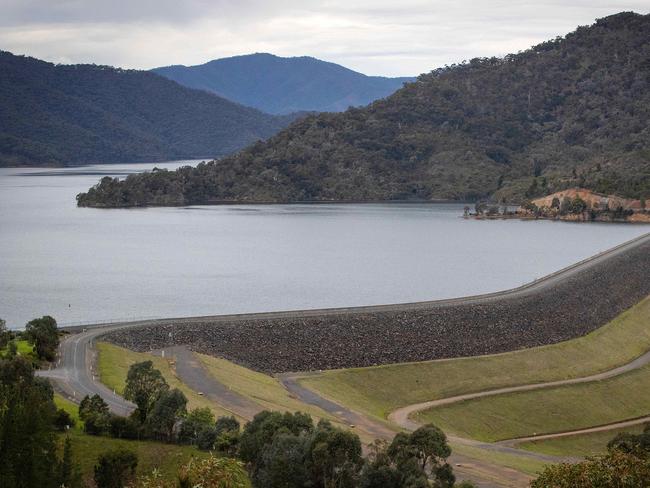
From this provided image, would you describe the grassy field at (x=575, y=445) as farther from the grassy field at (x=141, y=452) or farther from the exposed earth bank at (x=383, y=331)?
the grassy field at (x=141, y=452)

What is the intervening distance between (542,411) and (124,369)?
18.7 metres

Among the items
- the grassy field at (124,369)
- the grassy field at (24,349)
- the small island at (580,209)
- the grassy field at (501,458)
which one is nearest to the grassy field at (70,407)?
the grassy field at (124,369)

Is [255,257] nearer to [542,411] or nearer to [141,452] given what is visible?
[542,411]

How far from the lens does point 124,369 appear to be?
48156mm

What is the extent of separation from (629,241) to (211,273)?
51.7m

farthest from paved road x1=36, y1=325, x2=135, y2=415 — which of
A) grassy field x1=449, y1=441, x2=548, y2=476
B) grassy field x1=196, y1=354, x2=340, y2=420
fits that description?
grassy field x1=449, y1=441, x2=548, y2=476

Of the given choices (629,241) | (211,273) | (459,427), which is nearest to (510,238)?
(629,241)

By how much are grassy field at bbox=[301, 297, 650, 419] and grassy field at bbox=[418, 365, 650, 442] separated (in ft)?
6.96

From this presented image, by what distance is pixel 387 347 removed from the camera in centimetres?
5844

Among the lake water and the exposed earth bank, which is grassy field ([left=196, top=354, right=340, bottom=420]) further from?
the lake water

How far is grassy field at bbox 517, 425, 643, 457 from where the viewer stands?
44.8 m

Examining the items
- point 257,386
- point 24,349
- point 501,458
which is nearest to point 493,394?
point 257,386

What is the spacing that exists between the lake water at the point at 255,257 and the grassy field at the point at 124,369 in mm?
15791

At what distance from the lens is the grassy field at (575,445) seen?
147 feet
